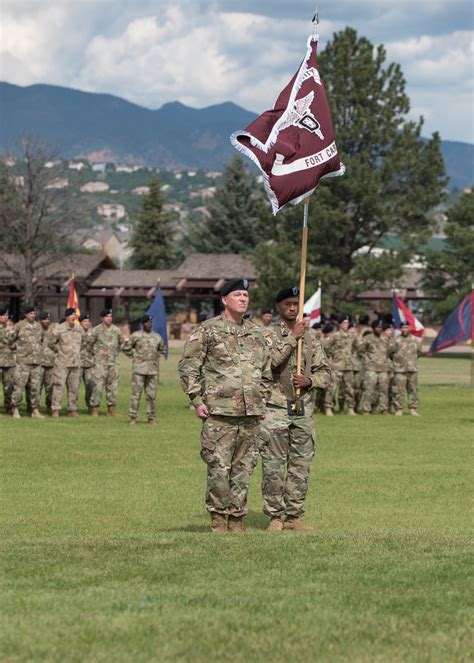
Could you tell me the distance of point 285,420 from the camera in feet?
39.1

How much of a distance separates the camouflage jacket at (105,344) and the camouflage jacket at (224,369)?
57.0ft

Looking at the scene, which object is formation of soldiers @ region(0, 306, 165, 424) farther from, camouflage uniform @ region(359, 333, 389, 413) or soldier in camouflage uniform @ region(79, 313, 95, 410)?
camouflage uniform @ region(359, 333, 389, 413)

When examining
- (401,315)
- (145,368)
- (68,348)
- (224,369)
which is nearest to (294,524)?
(224,369)

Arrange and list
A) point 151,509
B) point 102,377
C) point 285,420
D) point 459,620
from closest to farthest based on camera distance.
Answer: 1. point 459,620
2. point 285,420
3. point 151,509
4. point 102,377

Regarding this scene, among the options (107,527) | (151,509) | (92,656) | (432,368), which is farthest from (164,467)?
(432,368)

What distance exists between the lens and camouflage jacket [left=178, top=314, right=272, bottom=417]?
11.2m

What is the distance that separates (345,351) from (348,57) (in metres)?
41.9

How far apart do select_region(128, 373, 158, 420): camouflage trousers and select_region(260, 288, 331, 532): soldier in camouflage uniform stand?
13926 millimetres

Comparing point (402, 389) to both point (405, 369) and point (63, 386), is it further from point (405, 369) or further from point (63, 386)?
point (63, 386)

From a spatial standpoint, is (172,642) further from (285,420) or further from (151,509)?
(151,509)

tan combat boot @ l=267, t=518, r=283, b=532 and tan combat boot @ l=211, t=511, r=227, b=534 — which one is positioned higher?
tan combat boot @ l=211, t=511, r=227, b=534

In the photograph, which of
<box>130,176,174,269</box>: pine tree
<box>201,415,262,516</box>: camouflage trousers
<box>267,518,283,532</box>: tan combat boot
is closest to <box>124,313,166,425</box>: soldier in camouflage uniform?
<box>267,518,283,532</box>: tan combat boot

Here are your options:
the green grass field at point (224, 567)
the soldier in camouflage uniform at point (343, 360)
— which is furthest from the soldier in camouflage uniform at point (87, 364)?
the green grass field at point (224, 567)

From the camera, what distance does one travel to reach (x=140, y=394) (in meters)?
26.1
